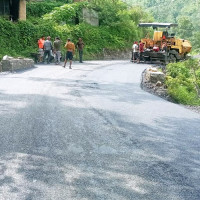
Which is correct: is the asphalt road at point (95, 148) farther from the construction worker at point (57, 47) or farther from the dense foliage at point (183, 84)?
the construction worker at point (57, 47)

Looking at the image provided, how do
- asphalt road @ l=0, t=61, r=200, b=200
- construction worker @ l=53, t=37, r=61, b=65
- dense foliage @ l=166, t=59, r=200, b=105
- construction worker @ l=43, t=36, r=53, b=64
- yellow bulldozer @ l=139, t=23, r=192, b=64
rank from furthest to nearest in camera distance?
1. yellow bulldozer @ l=139, t=23, r=192, b=64
2. construction worker @ l=53, t=37, r=61, b=65
3. construction worker @ l=43, t=36, r=53, b=64
4. dense foliage @ l=166, t=59, r=200, b=105
5. asphalt road @ l=0, t=61, r=200, b=200

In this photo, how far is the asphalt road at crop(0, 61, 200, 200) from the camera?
4160mm

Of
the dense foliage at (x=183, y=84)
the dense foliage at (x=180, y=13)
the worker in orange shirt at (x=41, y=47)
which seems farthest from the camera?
the dense foliage at (x=180, y=13)

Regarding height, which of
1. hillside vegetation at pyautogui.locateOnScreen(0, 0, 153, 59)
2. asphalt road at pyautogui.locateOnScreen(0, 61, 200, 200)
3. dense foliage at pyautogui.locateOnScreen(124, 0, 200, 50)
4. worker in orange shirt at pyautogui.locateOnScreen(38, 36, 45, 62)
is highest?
dense foliage at pyautogui.locateOnScreen(124, 0, 200, 50)

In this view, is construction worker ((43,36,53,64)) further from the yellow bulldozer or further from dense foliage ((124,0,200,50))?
dense foliage ((124,0,200,50))

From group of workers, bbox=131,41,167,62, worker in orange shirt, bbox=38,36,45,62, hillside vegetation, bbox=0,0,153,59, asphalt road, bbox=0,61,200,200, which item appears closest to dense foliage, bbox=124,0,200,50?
hillside vegetation, bbox=0,0,153,59

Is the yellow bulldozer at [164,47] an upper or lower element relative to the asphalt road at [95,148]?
upper

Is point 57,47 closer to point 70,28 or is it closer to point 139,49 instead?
point 139,49

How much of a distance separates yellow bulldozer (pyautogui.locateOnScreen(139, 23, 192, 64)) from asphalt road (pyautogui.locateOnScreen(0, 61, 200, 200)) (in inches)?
632

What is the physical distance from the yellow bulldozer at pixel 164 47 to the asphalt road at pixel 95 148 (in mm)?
16041

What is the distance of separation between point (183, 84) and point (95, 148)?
1348 cm

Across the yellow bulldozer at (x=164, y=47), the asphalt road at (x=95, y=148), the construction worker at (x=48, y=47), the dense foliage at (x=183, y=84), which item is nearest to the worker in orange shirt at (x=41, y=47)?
the construction worker at (x=48, y=47)

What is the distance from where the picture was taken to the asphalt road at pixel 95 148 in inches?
164

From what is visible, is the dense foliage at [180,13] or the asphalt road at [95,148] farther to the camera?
the dense foliage at [180,13]
